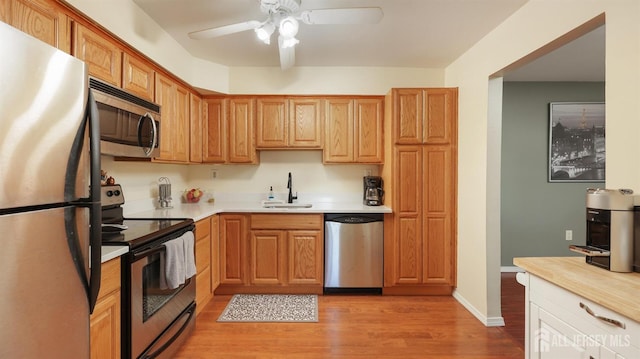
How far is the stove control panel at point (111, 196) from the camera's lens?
2040mm

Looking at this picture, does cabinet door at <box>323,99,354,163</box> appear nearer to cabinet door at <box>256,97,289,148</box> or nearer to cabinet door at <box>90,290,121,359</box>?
cabinet door at <box>256,97,289,148</box>

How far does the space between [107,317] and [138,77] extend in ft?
5.62

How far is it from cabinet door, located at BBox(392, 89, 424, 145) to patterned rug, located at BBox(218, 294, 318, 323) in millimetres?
1833

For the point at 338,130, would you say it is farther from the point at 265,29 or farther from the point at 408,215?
the point at 265,29

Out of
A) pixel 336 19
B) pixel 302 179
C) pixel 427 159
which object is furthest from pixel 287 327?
pixel 336 19

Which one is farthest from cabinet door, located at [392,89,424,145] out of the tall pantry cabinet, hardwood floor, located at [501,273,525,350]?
hardwood floor, located at [501,273,525,350]

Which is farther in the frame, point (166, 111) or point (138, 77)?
point (166, 111)

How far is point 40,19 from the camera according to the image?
1491 millimetres

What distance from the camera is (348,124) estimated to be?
11.1 ft

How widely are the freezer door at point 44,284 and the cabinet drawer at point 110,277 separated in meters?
0.36

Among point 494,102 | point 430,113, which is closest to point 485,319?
point 494,102

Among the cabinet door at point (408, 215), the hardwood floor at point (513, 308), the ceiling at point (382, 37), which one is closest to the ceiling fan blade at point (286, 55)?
the ceiling at point (382, 37)

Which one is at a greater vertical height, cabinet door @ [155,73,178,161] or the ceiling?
the ceiling

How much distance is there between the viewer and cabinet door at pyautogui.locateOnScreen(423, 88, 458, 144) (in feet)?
10.00
